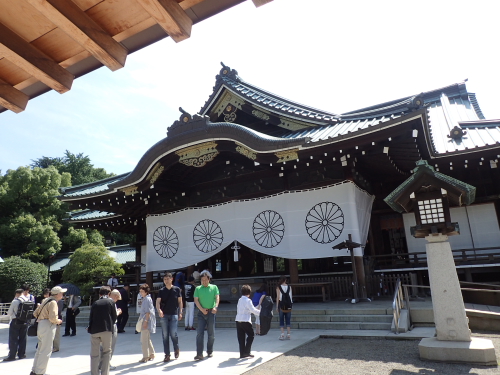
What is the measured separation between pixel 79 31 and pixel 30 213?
28.2 metres

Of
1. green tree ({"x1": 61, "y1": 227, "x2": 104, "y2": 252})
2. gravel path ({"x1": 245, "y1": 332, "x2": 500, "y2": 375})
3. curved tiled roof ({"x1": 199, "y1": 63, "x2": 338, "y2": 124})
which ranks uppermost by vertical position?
curved tiled roof ({"x1": 199, "y1": 63, "x2": 338, "y2": 124})

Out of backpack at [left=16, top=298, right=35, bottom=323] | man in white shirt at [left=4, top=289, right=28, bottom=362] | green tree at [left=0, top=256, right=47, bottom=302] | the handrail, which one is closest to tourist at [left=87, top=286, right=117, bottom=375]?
backpack at [left=16, top=298, right=35, bottom=323]

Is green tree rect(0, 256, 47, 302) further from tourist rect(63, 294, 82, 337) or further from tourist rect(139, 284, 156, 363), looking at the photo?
tourist rect(139, 284, 156, 363)

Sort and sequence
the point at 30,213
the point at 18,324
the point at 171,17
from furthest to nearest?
the point at 30,213
the point at 18,324
the point at 171,17

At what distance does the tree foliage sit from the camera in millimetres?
42688

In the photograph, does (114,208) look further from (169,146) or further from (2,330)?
(2,330)

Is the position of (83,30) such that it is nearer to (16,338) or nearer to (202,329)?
(202,329)

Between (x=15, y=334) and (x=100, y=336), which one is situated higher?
(x=100, y=336)

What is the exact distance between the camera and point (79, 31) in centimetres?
230

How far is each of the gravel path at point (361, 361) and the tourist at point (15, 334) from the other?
5.18m

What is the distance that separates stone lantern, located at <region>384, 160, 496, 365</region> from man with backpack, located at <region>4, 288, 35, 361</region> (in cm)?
748

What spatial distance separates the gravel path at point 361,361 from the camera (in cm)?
506

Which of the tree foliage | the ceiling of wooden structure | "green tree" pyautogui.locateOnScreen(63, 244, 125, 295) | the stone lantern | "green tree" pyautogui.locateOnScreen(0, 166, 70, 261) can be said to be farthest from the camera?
the tree foliage

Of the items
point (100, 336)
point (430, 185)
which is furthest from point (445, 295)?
point (100, 336)
